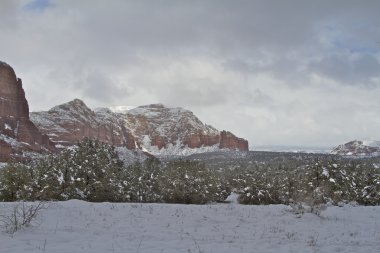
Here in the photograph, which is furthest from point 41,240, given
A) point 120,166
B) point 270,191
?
point 270,191

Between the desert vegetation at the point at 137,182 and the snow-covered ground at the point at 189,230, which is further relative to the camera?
the desert vegetation at the point at 137,182

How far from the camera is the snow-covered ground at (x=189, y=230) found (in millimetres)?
14016

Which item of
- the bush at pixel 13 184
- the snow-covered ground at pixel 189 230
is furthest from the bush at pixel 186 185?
the snow-covered ground at pixel 189 230

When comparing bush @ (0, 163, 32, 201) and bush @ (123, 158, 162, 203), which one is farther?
bush @ (123, 158, 162, 203)

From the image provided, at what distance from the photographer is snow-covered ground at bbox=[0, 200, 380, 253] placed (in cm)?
1402

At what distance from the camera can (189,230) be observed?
60.3 ft

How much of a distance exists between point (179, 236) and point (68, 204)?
36.7 feet

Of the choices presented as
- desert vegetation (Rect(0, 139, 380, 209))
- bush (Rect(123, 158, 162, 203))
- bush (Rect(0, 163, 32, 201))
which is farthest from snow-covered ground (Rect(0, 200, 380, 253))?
bush (Rect(123, 158, 162, 203))

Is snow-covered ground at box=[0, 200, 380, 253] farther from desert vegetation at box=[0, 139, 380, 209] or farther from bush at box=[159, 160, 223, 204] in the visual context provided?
bush at box=[159, 160, 223, 204]

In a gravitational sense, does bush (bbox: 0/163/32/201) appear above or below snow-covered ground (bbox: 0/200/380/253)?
above

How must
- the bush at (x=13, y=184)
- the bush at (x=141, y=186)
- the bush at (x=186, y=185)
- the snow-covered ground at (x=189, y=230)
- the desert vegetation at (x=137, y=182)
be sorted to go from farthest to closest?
the bush at (x=141, y=186) < the bush at (x=186, y=185) < the desert vegetation at (x=137, y=182) < the bush at (x=13, y=184) < the snow-covered ground at (x=189, y=230)

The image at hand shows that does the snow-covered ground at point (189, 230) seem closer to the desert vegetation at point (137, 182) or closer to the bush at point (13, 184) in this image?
the desert vegetation at point (137, 182)

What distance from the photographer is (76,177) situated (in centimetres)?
3950

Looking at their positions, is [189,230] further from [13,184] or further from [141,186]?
[141,186]
